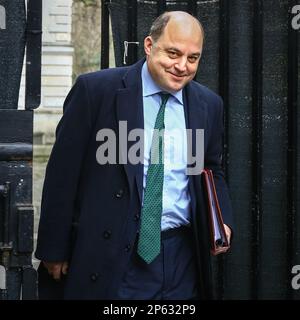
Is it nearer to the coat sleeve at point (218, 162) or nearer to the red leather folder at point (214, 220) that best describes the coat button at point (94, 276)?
the red leather folder at point (214, 220)

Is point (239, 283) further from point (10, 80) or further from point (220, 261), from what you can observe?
point (10, 80)

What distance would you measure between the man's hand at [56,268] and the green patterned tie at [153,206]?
361 millimetres

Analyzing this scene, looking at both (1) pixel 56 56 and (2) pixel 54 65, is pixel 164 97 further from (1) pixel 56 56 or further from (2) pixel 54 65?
(1) pixel 56 56

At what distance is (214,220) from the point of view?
376 cm

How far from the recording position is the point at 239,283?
4590mm

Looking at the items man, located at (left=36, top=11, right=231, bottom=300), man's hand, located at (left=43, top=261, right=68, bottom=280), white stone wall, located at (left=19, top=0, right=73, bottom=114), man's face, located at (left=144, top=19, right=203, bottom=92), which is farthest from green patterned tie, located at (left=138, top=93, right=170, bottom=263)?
white stone wall, located at (left=19, top=0, right=73, bottom=114)

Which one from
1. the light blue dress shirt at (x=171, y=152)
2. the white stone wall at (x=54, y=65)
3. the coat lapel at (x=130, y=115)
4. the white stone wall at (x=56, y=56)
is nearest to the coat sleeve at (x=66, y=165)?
the coat lapel at (x=130, y=115)

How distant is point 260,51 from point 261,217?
2.96ft

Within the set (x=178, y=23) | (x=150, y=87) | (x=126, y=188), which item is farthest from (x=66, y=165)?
(x=178, y=23)

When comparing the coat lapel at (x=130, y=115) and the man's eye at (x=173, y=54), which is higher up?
the man's eye at (x=173, y=54)

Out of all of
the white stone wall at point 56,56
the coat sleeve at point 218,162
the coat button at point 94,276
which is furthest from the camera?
the white stone wall at point 56,56

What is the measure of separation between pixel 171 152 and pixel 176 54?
44 cm

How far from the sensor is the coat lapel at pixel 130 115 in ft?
12.0

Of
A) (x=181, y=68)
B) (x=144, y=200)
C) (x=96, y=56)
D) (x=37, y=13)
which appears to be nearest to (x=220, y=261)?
(x=144, y=200)
